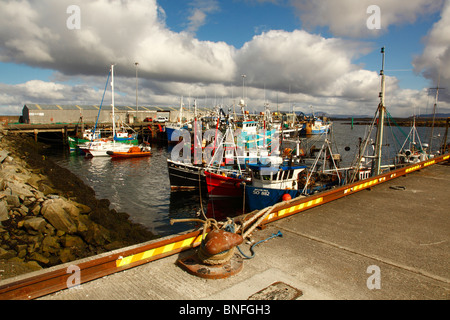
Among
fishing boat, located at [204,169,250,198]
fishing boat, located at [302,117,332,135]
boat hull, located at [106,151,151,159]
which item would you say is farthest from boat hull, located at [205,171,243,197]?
fishing boat, located at [302,117,332,135]

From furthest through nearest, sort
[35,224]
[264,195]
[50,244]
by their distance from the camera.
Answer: [264,195], [35,224], [50,244]

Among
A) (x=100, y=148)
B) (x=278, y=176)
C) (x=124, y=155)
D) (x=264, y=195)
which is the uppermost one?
(x=278, y=176)

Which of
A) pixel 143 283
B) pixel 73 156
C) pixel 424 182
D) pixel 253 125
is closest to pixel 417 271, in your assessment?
pixel 143 283

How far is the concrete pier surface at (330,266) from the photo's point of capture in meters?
4.30

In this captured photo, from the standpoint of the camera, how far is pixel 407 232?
6.91 meters

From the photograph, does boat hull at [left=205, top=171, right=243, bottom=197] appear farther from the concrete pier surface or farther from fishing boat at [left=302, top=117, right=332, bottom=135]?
fishing boat at [left=302, top=117, right=332, bottom=135]

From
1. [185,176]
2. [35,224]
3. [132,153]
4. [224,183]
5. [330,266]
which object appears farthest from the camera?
[132,153]

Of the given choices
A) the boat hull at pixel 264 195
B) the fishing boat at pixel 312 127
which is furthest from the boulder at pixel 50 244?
the fishing boat at pixel 312 127

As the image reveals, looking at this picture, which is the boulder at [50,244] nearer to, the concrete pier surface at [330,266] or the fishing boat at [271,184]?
the concrete pier surface at [330,266]

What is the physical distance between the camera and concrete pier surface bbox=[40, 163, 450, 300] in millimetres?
4301

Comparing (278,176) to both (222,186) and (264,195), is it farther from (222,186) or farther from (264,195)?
(222,186)

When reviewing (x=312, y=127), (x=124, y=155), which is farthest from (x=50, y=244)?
(x=312, y=127)

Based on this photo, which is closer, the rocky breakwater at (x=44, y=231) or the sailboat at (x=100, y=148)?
the rocky breakwater at (x=44, y=231)

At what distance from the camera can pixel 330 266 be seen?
16.9 ft
